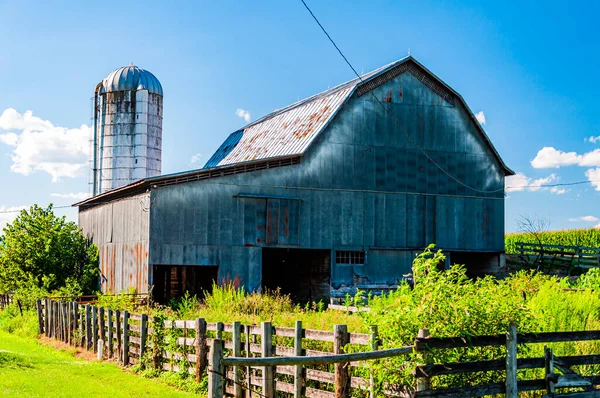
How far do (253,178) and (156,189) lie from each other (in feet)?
12.2

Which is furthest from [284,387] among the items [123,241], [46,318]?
[123,241]

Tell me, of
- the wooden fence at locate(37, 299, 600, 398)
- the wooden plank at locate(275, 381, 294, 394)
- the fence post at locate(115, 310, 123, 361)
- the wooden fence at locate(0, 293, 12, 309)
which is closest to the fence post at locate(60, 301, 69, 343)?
the fence post at locate(115, 310, 123, 361)

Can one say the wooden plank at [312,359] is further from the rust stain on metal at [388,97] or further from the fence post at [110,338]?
the rust stain on metal at [388,97]

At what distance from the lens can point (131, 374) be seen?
51.2 feet

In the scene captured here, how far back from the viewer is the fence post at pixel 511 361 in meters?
10.5

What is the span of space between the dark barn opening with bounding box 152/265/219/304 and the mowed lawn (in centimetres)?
956

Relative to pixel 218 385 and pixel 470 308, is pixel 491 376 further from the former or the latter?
pixel 218 385

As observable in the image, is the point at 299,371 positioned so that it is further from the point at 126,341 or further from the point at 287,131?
the point at 287,131

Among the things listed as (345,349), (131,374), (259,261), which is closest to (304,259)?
(259,261)

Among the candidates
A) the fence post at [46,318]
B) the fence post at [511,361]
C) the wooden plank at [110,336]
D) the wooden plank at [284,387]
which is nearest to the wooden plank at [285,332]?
the wooden plank at [284,387]

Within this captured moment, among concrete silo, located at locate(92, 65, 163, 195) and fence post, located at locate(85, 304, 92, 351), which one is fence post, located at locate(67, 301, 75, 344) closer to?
fence post, located at locate(85, 304, 92, 351)

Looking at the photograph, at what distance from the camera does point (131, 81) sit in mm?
39531

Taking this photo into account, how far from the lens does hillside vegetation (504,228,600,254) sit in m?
44.3

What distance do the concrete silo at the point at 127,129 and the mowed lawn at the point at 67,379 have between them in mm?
21136
